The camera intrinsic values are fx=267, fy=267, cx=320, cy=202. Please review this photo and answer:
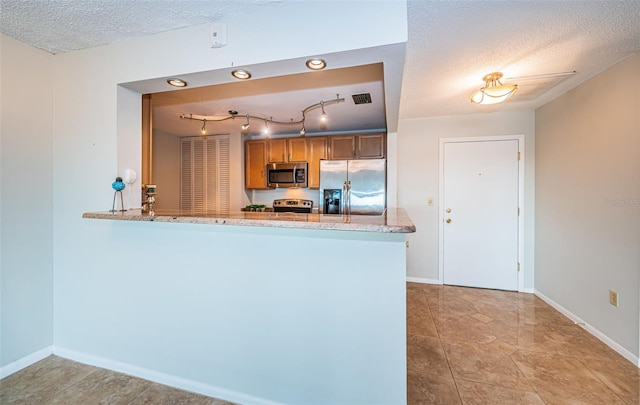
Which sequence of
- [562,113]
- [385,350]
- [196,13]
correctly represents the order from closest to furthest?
1. [385,350]
2. [196,13]
3. [562,113]

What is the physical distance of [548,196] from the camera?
3033 mm

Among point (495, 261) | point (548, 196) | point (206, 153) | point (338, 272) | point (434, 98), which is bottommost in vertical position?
point (495, 261)

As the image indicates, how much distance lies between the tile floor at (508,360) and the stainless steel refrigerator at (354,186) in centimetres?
134

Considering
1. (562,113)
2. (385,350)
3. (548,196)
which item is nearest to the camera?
(385,350)

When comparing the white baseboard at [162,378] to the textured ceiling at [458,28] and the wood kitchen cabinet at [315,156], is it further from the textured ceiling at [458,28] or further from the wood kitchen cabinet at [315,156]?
the wood kitchen cabinet at [315,156]

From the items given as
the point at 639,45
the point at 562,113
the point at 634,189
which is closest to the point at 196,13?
the point at 639,45

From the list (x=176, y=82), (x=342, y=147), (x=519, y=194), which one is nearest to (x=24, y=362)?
(x=176, y=82)

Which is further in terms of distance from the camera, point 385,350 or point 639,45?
point 639,45

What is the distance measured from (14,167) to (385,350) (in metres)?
2.66

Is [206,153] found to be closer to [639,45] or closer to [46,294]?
[46,294]

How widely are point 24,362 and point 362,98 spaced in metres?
3.49

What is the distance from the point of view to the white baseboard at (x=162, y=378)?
1594 millimetres

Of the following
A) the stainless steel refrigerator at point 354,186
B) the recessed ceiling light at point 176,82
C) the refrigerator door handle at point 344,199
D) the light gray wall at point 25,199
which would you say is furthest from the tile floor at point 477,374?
the recessed ceiling light at point 176,82

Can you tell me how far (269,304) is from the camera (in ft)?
5.08
